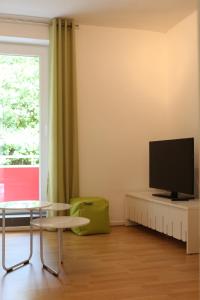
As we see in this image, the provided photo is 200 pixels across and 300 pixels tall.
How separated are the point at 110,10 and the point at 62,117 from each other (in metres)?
1.41

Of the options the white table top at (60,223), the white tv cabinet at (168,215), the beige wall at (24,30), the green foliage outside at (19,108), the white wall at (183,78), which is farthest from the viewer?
the green foliage outside at (19,108)

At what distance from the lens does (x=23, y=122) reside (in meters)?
4.93

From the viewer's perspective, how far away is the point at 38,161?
195 inches

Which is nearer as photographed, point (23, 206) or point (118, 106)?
point (23, 206)

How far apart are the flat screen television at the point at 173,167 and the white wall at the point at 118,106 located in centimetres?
44

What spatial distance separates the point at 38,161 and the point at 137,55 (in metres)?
1.98

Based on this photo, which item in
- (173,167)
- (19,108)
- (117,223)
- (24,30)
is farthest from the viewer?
(117,223)

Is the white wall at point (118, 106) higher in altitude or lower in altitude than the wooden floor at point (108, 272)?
higher

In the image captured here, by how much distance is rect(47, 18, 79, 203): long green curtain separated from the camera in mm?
4664

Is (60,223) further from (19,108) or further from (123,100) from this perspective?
(123,100)

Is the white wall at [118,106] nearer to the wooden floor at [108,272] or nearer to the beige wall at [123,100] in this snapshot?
the beige wall at [123,100]

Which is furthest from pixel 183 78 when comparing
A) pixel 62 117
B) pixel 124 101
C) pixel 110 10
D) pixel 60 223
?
pixel 60 223

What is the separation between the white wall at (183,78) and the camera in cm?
454

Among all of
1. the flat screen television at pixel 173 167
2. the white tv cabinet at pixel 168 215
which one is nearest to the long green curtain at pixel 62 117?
the white tv cabinet at pixel 168 215
